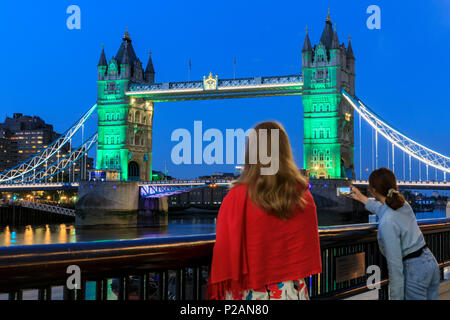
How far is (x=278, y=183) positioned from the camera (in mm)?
2396

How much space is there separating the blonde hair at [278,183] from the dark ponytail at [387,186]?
0.97 m

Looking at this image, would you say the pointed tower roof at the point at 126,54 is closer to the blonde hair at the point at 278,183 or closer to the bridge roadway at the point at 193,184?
the bridge roadway at the point at 193,184

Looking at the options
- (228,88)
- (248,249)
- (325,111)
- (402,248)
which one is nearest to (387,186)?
(402,248)

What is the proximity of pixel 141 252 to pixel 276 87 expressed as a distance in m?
40.0

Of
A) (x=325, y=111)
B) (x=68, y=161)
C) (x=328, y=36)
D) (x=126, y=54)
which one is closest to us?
(x=325, y=111)

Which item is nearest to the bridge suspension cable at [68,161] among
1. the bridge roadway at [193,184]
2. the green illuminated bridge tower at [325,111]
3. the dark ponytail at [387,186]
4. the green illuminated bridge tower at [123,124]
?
the bridge roadway at [193,184]

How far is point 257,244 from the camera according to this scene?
238 cm

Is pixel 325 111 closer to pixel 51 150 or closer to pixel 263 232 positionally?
pixel 51 150

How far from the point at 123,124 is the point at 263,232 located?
45.2 meters

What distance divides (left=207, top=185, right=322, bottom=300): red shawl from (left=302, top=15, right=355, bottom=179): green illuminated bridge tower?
3964cm

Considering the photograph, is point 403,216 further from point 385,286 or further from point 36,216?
point 36,216

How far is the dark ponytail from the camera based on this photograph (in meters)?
3.22

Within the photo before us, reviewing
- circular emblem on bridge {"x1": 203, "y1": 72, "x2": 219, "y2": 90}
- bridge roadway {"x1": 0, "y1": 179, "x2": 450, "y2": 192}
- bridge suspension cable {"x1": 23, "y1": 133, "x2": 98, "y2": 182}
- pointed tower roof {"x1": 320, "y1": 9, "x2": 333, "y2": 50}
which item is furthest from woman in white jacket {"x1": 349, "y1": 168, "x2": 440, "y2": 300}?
bridge suspension cable {"x1": 23, "y1": 133, "x2": 98, "y2": 182}

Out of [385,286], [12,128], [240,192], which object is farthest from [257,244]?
[12,128]
